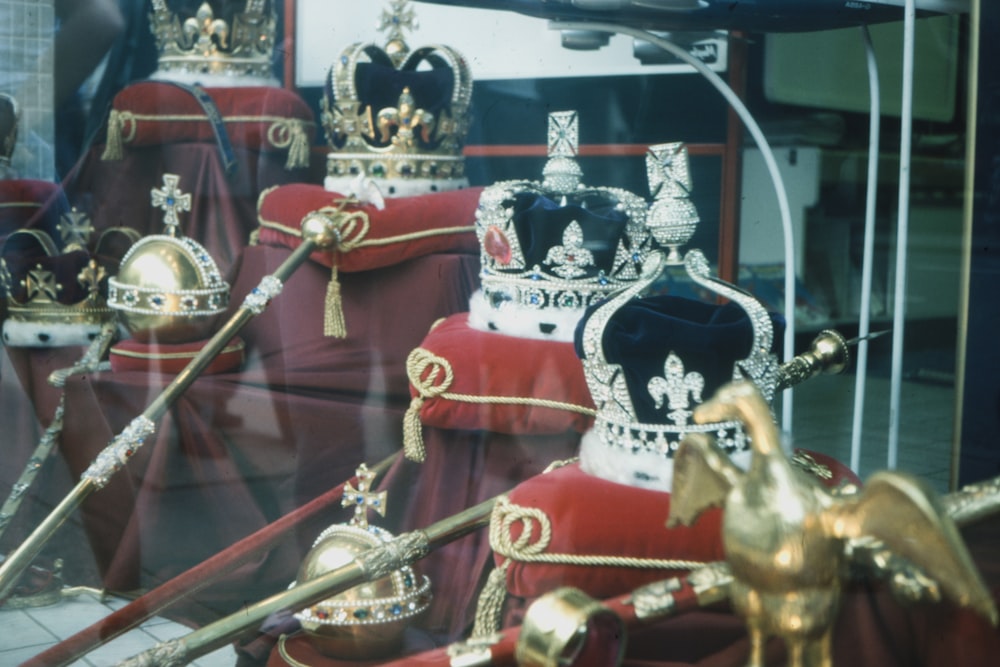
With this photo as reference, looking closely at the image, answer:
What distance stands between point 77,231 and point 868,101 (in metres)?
1.20

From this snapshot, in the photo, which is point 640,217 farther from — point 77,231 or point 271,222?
point 77,231

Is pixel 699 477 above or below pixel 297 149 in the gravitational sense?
below

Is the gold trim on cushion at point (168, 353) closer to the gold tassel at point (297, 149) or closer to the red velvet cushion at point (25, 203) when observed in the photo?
the red velvet cushion at point (25, 203)

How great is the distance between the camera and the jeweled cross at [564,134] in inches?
39.2

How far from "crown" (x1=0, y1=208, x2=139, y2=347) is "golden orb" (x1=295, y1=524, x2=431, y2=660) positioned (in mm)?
760

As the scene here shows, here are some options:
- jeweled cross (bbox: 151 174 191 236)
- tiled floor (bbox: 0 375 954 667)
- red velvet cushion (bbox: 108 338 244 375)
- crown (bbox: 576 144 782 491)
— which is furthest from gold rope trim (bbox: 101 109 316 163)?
crown (bbox: 576 144 782 491)

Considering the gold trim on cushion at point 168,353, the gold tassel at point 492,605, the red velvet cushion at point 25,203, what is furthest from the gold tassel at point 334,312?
the gold tassel at point 492,605

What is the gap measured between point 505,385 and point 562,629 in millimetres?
585

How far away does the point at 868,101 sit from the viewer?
698mm

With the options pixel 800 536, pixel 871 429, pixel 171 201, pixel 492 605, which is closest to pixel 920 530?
pixel 800 536

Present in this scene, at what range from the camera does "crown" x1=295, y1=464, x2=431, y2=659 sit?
94 centimetres

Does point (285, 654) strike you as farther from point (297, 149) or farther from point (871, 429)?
point (297, 149)

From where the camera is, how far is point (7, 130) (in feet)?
4.31

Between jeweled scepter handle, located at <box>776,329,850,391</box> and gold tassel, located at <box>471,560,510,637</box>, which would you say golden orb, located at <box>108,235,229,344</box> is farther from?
jeweled scepter handle, located at <box>776,329,850,391</box>
